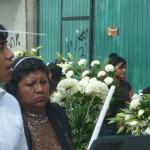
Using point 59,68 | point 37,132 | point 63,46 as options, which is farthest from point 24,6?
point 37,132

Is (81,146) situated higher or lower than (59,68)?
lower

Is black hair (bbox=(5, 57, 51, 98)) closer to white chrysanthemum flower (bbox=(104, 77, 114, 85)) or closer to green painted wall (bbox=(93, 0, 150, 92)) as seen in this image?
white chrysanthemum flower (bbox=(104, 77, 114, 85))

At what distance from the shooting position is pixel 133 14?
335 inches

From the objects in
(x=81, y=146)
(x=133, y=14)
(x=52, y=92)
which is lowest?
(x=81, y=146)

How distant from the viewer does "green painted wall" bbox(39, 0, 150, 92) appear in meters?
8.41

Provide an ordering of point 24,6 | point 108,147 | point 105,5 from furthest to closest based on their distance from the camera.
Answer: point 24,6
point 105,5
point 108,147

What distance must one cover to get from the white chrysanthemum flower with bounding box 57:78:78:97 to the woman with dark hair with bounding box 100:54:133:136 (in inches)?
37.0

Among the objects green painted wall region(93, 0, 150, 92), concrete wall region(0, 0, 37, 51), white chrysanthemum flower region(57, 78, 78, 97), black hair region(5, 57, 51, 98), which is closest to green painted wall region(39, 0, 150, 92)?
green painted wall region(93, 0, 150, 92)

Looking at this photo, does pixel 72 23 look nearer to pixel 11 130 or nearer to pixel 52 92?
pixel 52 92

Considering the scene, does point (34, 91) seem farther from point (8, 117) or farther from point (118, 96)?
point (118, 96)

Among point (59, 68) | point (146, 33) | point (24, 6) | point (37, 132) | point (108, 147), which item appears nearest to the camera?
point (108, 147)

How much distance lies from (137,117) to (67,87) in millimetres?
599

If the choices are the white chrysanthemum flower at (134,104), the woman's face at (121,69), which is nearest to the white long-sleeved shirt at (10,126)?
the white chrysanthemum flower at (134,104)

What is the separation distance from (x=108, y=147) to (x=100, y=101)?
2.11m
